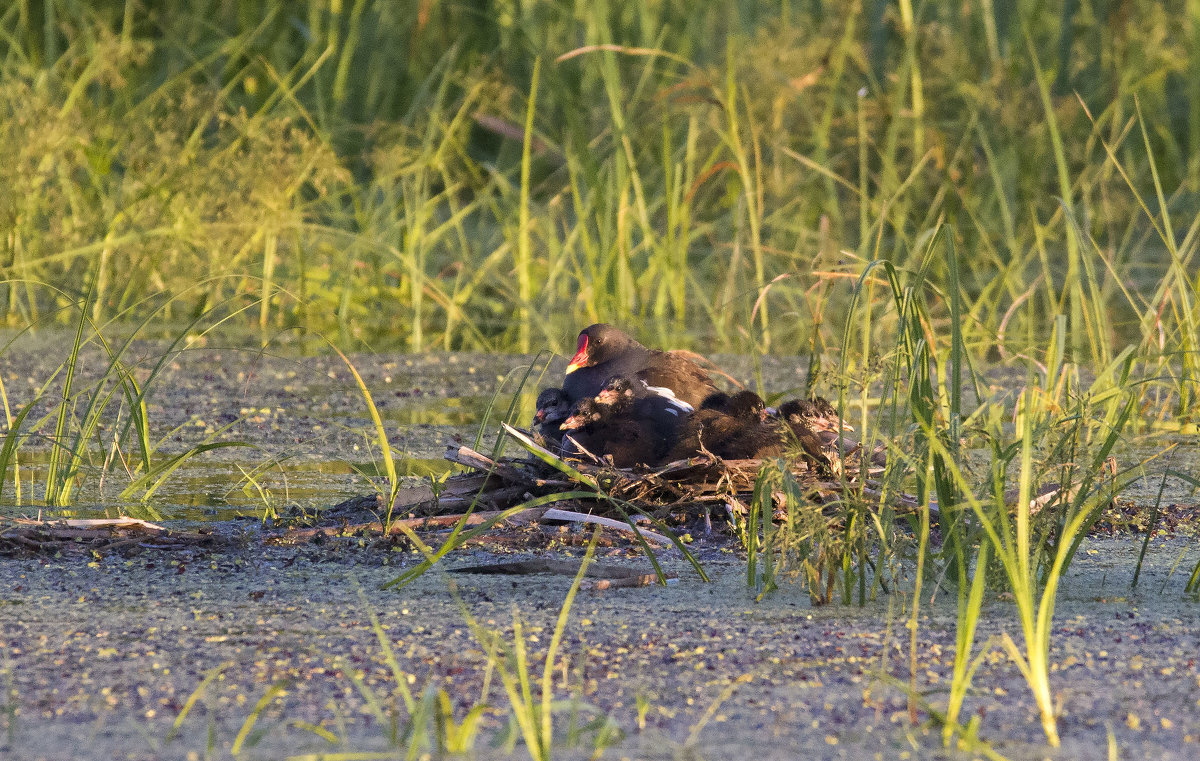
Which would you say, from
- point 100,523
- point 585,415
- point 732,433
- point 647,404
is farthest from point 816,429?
point 100,523

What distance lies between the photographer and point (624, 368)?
136 inches

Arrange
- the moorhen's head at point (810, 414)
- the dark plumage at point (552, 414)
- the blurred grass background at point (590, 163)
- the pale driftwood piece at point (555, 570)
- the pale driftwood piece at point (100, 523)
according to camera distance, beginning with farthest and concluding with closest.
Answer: the blurred grass background at point (590, 163), the dark plumage at point (552, 414), the moorhen's head at point (810, 414), the pale driftwood piece at point (100, 523), the pale driftwood piece at point (555, 570)

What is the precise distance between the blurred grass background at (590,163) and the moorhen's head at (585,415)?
973mm

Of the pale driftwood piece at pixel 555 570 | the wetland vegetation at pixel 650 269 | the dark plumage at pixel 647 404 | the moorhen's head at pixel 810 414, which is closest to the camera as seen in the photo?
the wetland vegetation at pixel 650 269

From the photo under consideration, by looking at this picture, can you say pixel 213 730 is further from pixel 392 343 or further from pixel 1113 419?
pixel 392 343

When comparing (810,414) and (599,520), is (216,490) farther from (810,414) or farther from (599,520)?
(810,414)

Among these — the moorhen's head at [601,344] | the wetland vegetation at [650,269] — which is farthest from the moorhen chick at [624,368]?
the wetland vegetation at [650,269]

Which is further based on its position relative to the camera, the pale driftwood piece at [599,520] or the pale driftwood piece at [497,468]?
the pale driftwood piece at [497,468]

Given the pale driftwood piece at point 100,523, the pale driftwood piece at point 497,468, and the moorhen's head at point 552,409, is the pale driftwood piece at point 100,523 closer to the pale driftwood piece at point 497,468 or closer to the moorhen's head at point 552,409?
the pale driftwood piece at point 497,468

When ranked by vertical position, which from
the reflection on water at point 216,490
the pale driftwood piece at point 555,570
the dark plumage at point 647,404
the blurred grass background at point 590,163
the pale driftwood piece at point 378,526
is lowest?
the pale driftwood piece at point 555,570

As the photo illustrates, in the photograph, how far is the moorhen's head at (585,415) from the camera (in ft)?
10.2

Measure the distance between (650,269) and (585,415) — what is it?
232 cm

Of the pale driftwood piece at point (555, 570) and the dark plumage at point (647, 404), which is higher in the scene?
the dark plumage at point (647, 404)

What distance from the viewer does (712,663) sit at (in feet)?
6.23
